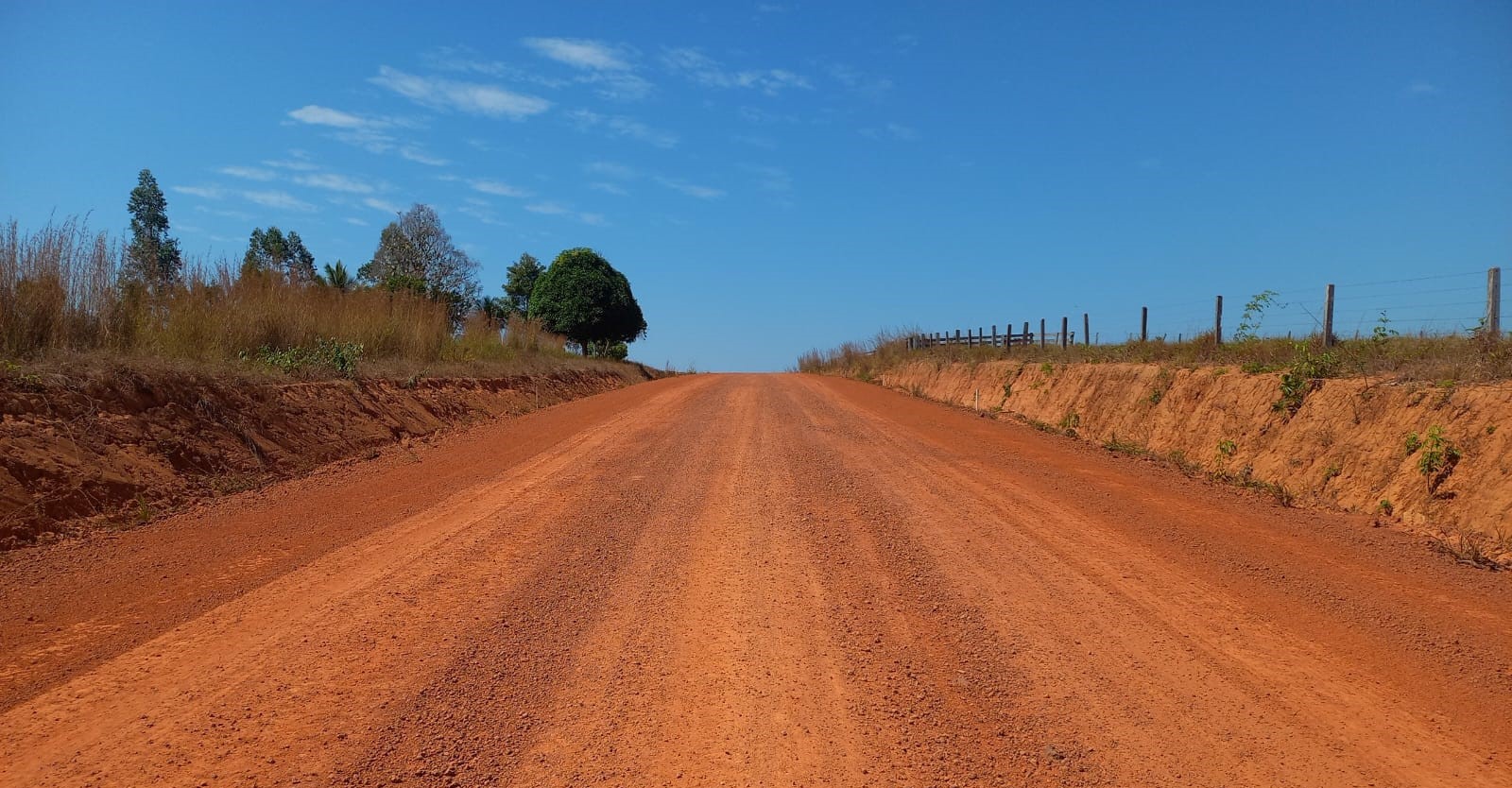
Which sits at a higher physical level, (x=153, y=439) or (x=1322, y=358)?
(x=1322, y=358)

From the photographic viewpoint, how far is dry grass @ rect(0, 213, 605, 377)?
301 inches

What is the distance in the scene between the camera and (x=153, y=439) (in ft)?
23.8

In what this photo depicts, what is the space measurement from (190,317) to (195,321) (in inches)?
3.1

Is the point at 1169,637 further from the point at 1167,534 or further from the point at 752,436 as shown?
the point at 752,436

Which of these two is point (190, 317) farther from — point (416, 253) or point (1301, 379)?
point (416, 253)

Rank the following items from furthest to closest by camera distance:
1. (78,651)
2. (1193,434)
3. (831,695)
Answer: (1193,434)
(78,651)
(831,695)

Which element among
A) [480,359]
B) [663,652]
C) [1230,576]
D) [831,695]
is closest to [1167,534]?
[1230,576]

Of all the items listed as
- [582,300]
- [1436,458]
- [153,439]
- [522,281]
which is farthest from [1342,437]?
[522,281]

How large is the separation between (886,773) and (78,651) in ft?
13.4

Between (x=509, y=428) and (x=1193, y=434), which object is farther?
(x=509, y=428)

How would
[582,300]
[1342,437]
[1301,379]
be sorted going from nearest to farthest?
[1342,437]
[1301,379]
[582,300]

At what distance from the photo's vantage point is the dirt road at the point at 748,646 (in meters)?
3.05

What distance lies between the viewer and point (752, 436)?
1168cm

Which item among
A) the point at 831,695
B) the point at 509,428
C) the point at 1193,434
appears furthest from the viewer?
the point at 509,428
